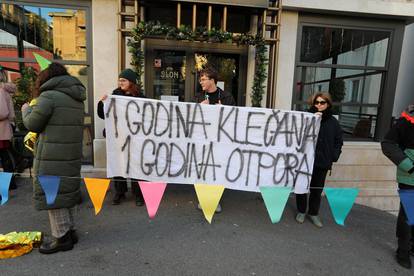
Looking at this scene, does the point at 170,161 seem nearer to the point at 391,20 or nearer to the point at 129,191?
Result: the point at 129,191

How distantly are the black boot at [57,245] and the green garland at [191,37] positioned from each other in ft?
8.48

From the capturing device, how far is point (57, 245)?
304 centimetres

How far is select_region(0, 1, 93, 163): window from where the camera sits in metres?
5.05

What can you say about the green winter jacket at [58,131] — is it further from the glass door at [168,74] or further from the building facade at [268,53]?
the glass door at [168,74]

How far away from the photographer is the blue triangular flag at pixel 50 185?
2.80 m

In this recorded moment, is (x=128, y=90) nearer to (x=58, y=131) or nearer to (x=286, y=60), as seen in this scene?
(x=58, y=131)

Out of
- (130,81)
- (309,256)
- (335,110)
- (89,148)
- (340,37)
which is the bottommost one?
(309,256)

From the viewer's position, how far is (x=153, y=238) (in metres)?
3.47

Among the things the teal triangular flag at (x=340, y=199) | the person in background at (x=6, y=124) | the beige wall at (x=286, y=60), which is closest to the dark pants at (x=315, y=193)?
the teal triangular flag at (x=340, y=199)

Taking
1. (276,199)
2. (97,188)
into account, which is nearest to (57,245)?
(97,188)

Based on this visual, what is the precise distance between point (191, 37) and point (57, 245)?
3.43 m

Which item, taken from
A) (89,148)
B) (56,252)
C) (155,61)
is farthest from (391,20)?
(56,252)

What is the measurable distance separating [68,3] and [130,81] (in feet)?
7.22

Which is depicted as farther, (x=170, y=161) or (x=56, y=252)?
(x=170, y=161)
